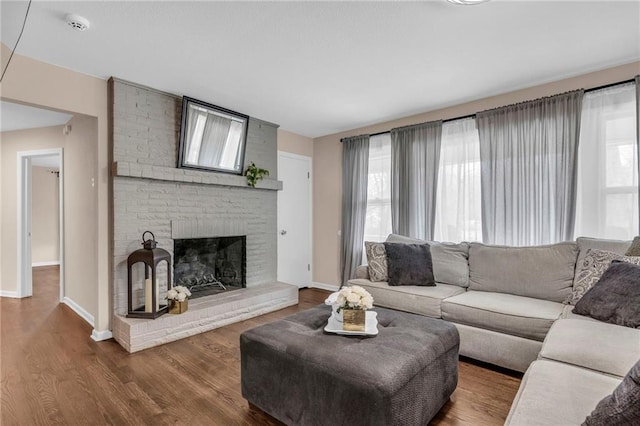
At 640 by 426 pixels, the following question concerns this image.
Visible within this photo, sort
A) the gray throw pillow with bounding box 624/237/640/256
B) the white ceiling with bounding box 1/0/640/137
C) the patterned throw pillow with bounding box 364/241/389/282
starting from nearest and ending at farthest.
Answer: the white ceiling with bounding box 1/0/640/137
the gray throw pillow with bounding box 624/237/640/256
the patterned throw pillow with bounding box 364/241/389/282

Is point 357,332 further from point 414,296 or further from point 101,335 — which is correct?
point 101,335

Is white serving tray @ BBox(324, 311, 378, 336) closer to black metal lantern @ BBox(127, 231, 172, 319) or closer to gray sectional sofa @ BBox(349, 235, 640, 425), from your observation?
gray sectional sofa @ BBox(349, 235, 640, 425)

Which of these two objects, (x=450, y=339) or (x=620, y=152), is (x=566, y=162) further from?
(x=450, y=339)

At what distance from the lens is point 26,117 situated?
404 cm

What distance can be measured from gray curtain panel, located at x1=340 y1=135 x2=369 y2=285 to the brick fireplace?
3.19 ft

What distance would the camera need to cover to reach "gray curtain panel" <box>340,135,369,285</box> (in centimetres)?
461

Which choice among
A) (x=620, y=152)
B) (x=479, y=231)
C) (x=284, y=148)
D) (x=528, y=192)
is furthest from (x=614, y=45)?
(x=284, y=148)

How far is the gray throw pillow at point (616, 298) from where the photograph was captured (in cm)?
191

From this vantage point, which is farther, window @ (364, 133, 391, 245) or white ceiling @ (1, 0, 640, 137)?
window @ (364, 133, 391, 245)

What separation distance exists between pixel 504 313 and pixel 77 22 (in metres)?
Answer: 3.71

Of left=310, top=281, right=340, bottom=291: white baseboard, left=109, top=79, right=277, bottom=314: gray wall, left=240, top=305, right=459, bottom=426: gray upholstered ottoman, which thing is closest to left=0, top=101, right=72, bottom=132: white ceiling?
left=109, top=79, right=277, bottom=314: gray wall

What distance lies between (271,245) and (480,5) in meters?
3.61

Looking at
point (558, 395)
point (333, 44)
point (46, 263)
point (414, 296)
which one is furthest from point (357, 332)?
point (46, 263)

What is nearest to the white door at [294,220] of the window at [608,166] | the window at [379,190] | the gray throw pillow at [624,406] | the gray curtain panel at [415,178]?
the window at [379,190]
